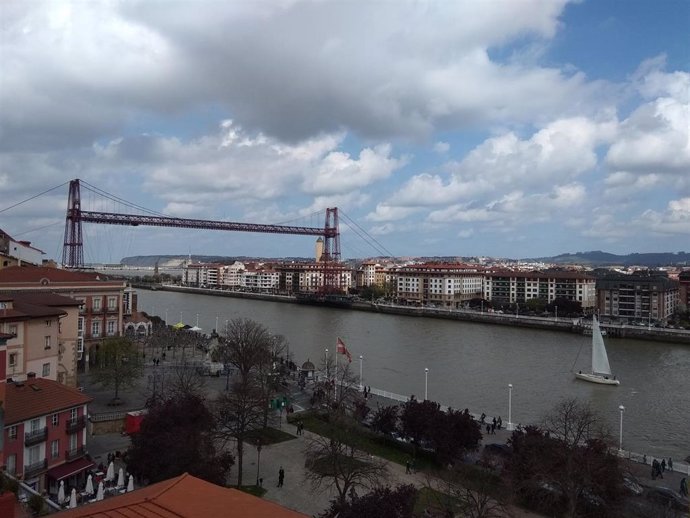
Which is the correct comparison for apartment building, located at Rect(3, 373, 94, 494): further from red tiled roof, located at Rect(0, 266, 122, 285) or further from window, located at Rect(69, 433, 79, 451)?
red tiled roof, located at Rect(0, 266, 122, 285)

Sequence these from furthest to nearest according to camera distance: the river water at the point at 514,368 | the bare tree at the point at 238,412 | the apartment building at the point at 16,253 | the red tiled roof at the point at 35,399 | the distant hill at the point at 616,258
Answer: the distant hill at the point at 616,258, the apartment building at the point at 16,253, the river water at the point at 514,368, the bare tree at the point at 238,412, the red tiled roof at the point at 35,399

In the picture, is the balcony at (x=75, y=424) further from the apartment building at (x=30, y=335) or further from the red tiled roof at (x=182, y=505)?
the red tiled roof at (x=182, y=505)

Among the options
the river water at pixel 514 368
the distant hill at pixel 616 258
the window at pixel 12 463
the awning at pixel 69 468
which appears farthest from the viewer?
the distant hill at pixel 616 258

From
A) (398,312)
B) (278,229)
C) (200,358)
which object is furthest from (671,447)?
(278,229)

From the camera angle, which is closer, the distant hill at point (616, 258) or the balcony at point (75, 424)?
the balcony at point (75, 424)

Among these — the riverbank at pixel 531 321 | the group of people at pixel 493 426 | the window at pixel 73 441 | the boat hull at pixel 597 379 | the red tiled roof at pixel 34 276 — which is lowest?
the boat hull at pixel 597 379

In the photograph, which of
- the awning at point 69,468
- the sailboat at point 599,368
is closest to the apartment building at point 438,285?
the sailboat at point 599,368

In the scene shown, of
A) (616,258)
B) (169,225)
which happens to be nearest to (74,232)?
(169,225)

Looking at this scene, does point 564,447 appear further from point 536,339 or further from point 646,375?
point 536,339
